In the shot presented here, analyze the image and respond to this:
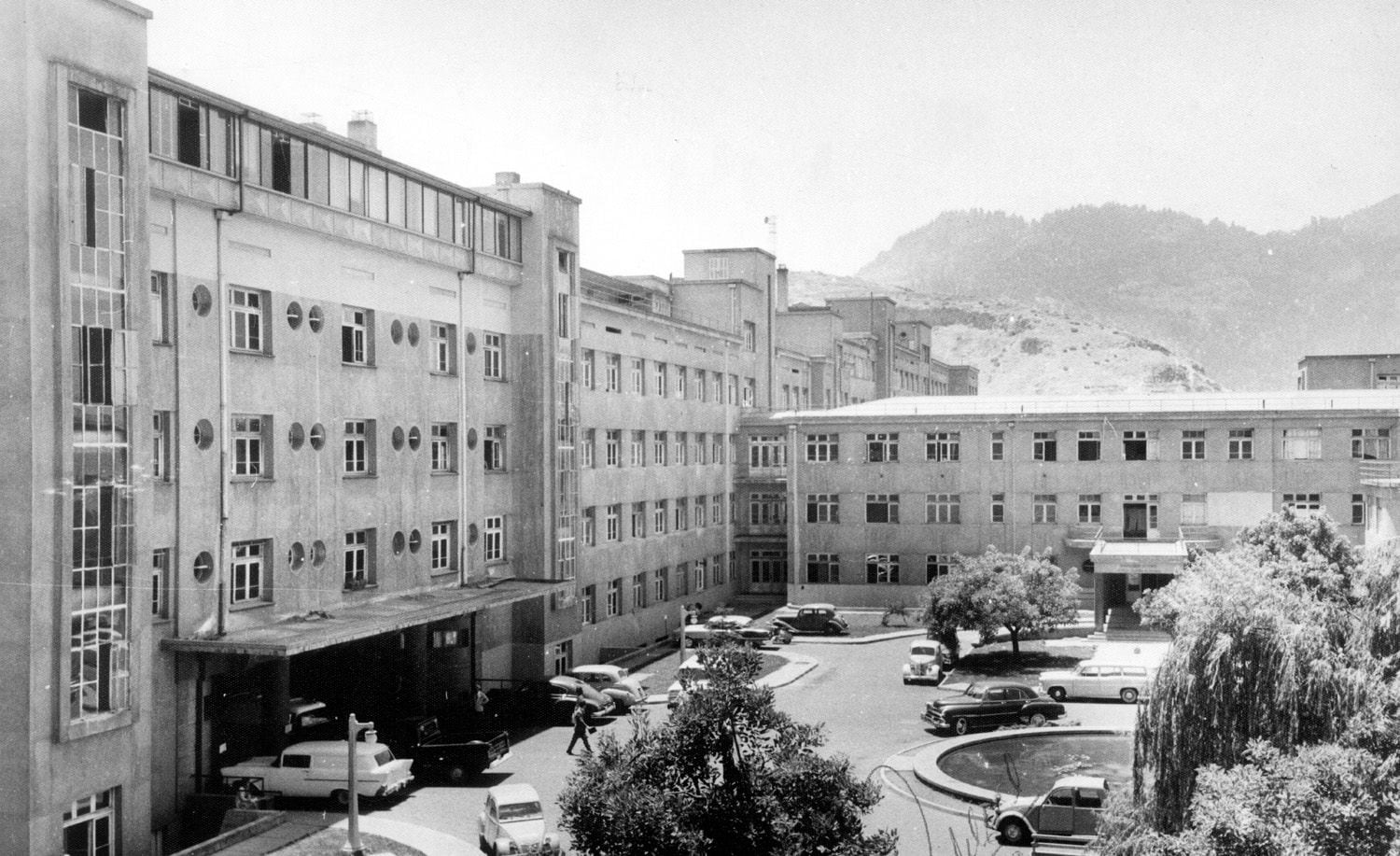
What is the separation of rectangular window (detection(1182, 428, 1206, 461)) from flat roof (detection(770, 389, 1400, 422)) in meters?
0.86

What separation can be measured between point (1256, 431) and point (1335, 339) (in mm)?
133599

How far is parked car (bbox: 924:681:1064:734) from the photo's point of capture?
34281 millimetres

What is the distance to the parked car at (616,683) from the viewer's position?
125ft

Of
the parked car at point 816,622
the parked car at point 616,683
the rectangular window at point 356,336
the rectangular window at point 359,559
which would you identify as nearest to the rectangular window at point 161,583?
the rectangular window at point 359,559

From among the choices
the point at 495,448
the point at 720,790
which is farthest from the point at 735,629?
the point at 720,790

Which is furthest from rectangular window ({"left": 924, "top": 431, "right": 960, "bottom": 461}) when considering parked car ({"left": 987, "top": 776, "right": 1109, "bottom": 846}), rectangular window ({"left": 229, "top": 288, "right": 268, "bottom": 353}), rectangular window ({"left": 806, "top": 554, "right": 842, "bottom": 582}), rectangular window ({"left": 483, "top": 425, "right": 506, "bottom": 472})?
rectangular window ({"left": 229, "top": 288, "right": 268, "bottom": 353})

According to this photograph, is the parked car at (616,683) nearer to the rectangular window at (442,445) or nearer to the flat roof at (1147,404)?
the rectangular window at (442,445)

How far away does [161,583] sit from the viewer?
1064 inches

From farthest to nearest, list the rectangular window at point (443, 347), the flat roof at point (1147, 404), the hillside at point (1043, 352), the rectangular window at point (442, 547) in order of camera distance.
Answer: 1. the hillside at point (1043, 352)
2. the flat roof at point (1147, 404)
3. the rectangular window at point (443, 347)
4. the rectangular window at point (442, 547)

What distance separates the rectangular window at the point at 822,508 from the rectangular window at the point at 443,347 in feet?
80.0

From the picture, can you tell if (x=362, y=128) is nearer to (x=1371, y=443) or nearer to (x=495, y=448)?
(x=495, y=448)

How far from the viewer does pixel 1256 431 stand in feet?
A: 176

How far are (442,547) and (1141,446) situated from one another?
31398mm

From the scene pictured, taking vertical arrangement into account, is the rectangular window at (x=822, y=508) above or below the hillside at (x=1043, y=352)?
below
